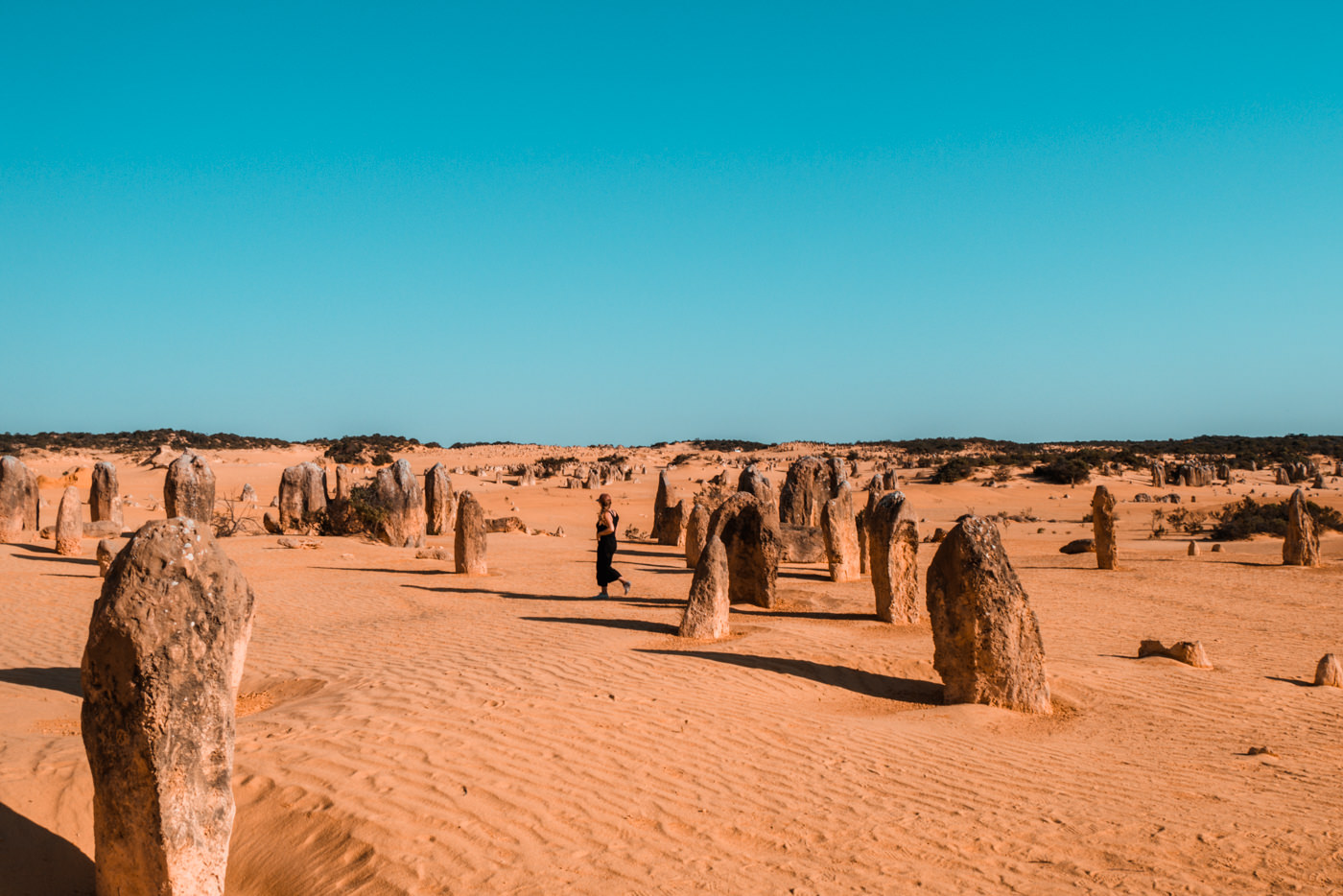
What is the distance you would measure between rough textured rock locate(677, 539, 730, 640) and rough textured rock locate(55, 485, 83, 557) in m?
14.1

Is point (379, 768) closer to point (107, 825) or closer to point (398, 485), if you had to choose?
point (107, 825)

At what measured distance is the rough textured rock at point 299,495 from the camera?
26.0 m

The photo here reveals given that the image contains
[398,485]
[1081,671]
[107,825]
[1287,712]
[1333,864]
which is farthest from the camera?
[398,485]

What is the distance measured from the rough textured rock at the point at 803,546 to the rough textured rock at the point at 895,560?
6.58 meters

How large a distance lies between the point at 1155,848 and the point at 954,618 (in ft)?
11.0

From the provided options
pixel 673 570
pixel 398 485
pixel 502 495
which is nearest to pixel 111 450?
pixel 502 495

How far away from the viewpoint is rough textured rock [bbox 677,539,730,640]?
423 inches

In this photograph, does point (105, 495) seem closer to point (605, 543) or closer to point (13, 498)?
point (13, 498)

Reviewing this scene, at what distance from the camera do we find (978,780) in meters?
6.09

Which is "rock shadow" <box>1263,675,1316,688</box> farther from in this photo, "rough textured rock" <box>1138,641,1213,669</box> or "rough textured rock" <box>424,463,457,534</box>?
"rough textured rock" <box>424,463,457,534</box>

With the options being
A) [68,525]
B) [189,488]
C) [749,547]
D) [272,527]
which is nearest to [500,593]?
[749,547]

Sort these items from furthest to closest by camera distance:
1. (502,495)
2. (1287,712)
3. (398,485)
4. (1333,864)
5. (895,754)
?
(502,495) → (398,485) → (1287,712) → (895,754) → (1333,864)

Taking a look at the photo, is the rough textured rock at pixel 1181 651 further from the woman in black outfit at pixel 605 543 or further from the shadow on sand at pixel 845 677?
the woman in black outfit at pixel 605 543

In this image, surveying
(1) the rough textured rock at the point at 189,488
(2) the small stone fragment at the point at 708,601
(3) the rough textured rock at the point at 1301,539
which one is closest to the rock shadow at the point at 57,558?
(1) the rough textured rock at the point at 189,488
